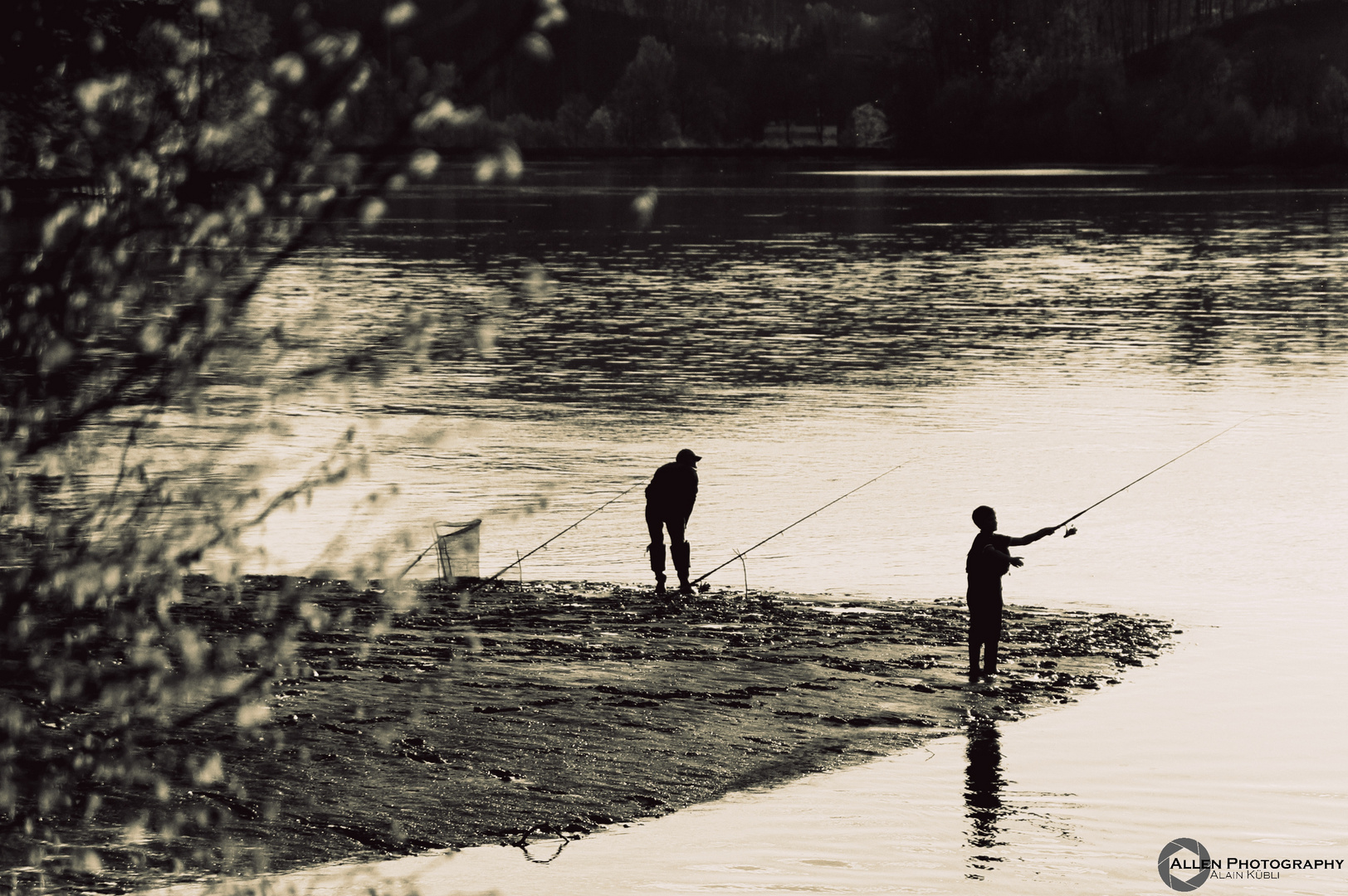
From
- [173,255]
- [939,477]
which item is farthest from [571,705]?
[939,477]

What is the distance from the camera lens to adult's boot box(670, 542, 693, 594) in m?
15.6

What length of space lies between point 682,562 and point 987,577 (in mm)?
3879

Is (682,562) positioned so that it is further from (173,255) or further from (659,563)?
(173,255)

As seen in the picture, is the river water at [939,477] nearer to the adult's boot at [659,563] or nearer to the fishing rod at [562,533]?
the fishing rod at [562,533]

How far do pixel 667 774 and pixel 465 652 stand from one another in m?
2.84

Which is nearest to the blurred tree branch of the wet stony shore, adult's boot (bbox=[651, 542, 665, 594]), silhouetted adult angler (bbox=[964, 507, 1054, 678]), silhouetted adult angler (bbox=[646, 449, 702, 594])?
the wet stony shore

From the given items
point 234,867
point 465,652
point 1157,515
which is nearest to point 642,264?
point 1157,515

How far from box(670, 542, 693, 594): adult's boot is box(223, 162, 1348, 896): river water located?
135 cm

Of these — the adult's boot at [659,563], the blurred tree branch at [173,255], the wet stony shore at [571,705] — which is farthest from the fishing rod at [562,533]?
the blurred tree branch at [173,255]

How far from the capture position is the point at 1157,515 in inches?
850

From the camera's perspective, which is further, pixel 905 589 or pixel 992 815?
pixel 905 589

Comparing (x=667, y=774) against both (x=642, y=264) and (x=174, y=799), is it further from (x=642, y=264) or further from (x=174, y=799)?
(x=642, y=264)

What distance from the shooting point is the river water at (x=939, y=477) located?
9.44 m

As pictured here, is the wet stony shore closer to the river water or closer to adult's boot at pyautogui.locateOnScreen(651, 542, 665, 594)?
adult's boot at pyautogui.locateOnScreen(651, 542, 665, 594)
